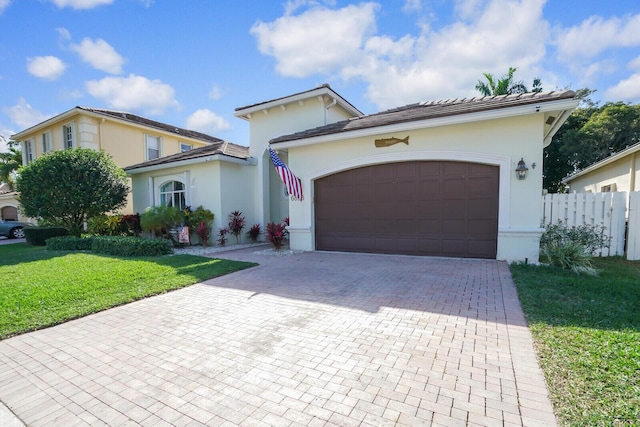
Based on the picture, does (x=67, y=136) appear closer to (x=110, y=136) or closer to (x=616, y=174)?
(x=110, y=136)

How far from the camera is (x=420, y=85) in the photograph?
16609mm

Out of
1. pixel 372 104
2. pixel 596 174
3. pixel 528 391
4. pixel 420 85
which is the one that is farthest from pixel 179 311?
pixel 596 174

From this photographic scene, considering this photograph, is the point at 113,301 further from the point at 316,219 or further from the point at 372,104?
the point at 372,104

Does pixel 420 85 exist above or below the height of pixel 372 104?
above

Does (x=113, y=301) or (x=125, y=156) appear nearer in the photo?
(x=113, y=301)

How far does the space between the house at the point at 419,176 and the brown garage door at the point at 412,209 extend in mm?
29

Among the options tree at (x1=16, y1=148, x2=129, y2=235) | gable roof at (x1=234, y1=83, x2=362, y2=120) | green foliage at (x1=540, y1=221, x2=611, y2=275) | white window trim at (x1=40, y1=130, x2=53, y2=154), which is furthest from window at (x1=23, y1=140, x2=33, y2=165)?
green foliage at (x1=540, y1=221, x2=611, y2=275)

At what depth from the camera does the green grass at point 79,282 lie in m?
4.60

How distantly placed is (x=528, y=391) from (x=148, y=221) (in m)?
12.9

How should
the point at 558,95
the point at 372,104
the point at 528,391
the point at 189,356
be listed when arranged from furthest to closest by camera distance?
1. the point at 372,104
2. the point at 558,95
3. the point at 189,356
4. the point at 528,391

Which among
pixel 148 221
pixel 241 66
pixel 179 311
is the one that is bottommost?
pixel 179 311

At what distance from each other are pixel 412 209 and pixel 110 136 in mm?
18243

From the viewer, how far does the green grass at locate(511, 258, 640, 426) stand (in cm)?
228

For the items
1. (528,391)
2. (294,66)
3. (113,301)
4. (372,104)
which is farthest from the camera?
(372,104)
